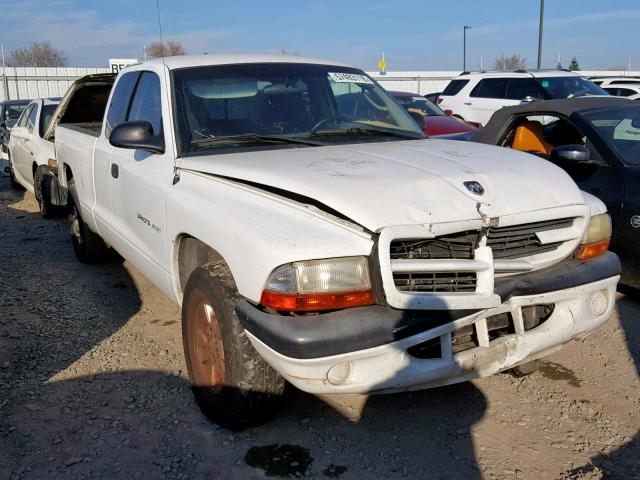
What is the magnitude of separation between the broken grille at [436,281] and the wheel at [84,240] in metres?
4.25

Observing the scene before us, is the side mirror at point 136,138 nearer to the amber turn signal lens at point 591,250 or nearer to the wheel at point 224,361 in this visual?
the wheel at point 224,361

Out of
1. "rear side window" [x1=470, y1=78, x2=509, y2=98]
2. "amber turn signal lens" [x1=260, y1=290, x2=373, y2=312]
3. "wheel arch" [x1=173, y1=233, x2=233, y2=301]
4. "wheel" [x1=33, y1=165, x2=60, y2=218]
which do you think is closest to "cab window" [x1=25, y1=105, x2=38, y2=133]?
"wheel" [x1=33, y1=165, x2=60, y2=218]

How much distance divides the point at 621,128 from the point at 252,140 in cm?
339

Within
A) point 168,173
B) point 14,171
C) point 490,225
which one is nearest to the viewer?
point 490,225

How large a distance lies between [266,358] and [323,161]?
111 cm

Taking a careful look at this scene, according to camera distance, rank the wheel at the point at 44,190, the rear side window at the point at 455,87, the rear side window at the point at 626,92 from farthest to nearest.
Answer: the rear side window at the point at 626,92, the rear side window at the point at 455,87, the wheel at the point at 44,190

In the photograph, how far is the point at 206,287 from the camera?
122 inches

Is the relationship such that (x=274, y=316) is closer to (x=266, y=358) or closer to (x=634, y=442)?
(x=266, y=358)

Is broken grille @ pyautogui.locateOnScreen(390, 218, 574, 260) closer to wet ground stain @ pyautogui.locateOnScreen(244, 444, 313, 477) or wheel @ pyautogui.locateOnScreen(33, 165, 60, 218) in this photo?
wet ground stain @ pyautogui.locateOnScreen(244, 444, 313, 477)

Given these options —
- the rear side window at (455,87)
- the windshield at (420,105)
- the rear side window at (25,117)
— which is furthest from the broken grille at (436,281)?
the rear side window at (455,87)

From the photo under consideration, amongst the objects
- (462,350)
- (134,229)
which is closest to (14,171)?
(134,229)

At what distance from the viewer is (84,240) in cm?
628

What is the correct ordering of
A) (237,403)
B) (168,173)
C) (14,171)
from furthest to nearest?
(14,171) < (168,173) < (237,403)

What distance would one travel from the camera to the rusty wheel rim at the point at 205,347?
3.21m
